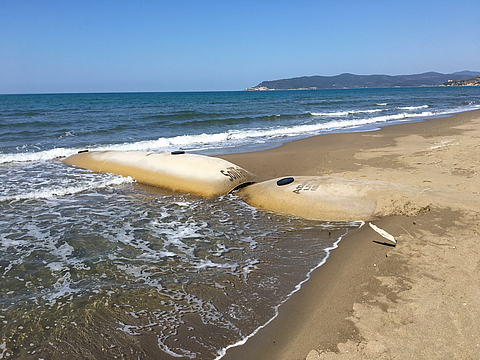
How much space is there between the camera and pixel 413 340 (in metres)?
2.68

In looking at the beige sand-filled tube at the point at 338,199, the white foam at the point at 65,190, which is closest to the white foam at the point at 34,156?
the white foam at the point at 65,190

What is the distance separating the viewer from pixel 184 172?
758cm

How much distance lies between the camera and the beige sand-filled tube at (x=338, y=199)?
536 cm

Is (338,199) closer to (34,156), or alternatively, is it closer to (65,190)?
(65,190)

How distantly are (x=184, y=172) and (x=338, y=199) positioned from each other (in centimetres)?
355

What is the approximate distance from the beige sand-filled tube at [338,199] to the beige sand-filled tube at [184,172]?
924 mm

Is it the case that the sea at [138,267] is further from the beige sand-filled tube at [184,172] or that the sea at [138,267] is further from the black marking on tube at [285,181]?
the black marking on tube at [285,181]

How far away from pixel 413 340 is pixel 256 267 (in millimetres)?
1962

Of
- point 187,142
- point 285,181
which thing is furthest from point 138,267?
point 187,142

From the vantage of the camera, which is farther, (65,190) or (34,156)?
(34,156)

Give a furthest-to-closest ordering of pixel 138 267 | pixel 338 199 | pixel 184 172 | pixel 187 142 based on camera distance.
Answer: pixel 187 142
pixel 184 172
pixel 338 199
pixel 138 267

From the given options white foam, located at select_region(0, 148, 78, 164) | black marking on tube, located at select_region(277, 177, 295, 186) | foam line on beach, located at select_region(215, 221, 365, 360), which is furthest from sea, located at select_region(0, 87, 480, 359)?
white foam, located at select_region(0, 148, 78, 164)

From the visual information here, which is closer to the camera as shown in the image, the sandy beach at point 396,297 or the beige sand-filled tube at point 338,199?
the sandy beach at point 396,297

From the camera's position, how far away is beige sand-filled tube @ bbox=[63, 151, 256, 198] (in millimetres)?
7246
